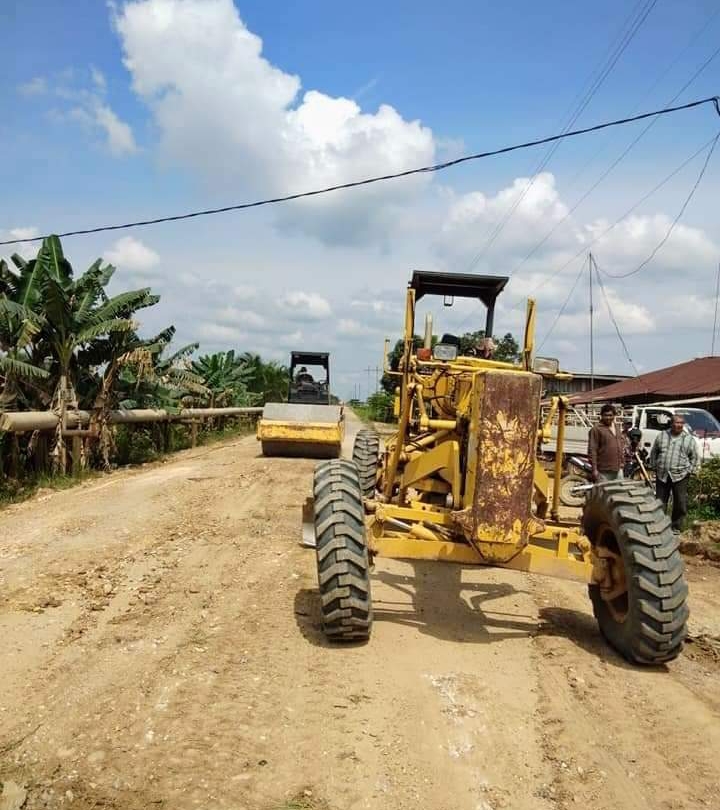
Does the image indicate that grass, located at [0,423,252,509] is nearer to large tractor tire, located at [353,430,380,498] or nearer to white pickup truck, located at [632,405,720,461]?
large tractor tire, located at [353,430,380,498]

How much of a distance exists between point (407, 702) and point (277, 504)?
6.96m

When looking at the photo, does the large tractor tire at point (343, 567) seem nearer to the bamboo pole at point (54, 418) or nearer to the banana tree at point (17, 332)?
the bamboo pole at point (54, 418)

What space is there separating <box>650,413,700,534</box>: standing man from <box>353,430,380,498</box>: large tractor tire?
393 centimetres

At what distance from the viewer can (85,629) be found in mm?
5289

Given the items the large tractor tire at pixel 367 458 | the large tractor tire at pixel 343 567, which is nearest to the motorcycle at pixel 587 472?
the large tractor tire at pixel 367 458

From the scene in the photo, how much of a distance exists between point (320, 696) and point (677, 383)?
2319 cm

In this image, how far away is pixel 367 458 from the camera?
10430 mm

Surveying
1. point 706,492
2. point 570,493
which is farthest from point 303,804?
point 706,492

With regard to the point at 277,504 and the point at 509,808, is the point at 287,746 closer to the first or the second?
the point at 509,808

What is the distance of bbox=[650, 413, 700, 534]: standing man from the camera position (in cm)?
1017

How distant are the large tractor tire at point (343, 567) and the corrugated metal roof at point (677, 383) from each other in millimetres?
15316

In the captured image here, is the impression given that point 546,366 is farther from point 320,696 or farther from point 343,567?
point 320,696

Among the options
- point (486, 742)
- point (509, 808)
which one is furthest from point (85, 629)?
point (509, 808)

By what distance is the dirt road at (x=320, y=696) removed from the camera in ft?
10.9
